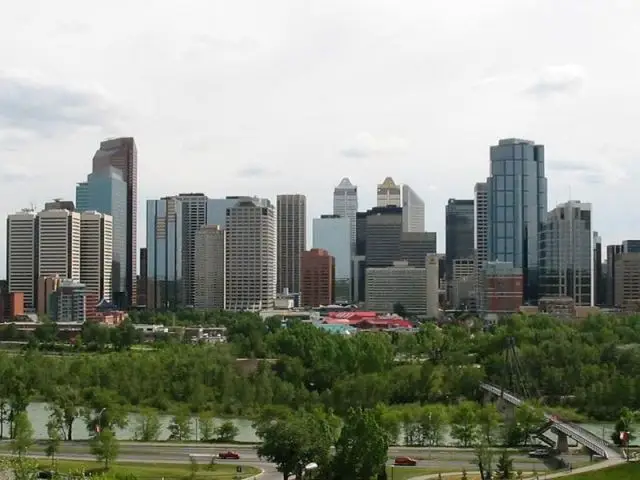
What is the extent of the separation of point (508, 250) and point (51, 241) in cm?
4712

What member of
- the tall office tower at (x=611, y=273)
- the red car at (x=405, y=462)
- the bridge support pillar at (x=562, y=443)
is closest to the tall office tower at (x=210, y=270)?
the tall office tower at (x=611, y=273)

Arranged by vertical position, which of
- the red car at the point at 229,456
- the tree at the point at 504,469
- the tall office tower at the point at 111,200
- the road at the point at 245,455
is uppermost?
the tall office tower at the point at 111,200

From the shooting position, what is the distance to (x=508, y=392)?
38.6 metres

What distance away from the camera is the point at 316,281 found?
112 metres

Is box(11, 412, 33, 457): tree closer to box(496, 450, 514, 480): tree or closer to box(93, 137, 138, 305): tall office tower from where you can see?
box(496, 450, 514, 480): tree

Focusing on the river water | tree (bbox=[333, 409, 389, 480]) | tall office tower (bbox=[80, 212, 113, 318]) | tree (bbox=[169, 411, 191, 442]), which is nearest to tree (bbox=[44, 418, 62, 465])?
the river water

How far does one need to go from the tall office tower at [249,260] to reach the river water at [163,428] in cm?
6080

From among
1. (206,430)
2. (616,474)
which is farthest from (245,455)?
(616,474)

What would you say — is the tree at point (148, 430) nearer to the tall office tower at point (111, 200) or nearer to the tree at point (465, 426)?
the tree at point (465, 426)

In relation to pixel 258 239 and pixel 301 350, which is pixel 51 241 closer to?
pixel 258 239

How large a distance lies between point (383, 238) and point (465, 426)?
9314cm

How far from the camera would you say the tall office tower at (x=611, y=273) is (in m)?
101

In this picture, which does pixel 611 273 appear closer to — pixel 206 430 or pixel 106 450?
pixel 206 430

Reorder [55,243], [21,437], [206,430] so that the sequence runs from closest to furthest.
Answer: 1. [21,437]
2. [206,430]
3. [55,243]
